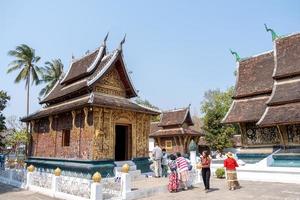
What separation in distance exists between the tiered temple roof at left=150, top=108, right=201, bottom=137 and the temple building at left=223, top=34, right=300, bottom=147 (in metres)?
13.9

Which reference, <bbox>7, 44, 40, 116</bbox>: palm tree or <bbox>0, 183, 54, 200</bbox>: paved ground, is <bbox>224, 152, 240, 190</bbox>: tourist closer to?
<bbox>0, 183, 54, 200</bbox>: paved ground

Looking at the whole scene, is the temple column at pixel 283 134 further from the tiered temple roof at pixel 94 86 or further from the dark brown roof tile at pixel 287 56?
the tiered temple roof at pixel 94 86

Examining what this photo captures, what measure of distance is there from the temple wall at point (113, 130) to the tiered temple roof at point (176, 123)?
17922 mm

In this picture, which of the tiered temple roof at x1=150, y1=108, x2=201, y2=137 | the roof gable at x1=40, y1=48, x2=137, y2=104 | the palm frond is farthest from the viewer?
the palm frond

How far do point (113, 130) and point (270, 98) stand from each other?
980cm

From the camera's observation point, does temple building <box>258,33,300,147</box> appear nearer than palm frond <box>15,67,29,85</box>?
Yes

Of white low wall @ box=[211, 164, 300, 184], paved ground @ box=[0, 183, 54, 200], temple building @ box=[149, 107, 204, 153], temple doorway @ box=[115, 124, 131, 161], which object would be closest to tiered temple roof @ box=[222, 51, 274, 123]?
white low wall @ box=[211, 164, 300, 184]

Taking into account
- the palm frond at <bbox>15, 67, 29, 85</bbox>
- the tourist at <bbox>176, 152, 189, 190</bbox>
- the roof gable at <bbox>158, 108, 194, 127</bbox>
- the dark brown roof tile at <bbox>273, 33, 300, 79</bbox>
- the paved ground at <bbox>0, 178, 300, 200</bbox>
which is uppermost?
the palm frond at <bbox>15, 67, 29, 85</bbox>

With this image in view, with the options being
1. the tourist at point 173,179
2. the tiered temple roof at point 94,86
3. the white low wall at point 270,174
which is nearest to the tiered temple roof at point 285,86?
the white low wall at point 270,174

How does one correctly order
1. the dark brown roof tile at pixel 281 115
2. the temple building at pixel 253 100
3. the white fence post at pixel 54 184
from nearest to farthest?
the white fence post at pixel 54 184 < the dark brown roof tile at pixel 281 115 < the temple building at pixel 253 100

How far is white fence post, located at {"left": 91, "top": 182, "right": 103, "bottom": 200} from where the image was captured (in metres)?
9.67

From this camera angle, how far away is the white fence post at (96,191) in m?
9.67

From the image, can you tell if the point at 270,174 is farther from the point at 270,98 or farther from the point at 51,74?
the point at 51,74

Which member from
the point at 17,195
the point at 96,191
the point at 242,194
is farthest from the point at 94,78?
the point at 242,194
